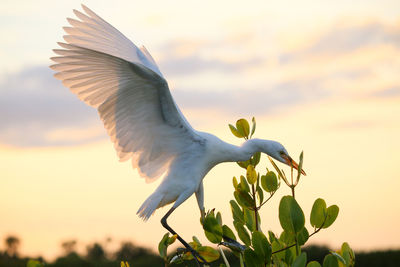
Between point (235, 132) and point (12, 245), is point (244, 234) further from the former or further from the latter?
point (12, 245)

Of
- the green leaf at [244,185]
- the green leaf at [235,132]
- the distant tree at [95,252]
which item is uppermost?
the green leaf at [235,132]

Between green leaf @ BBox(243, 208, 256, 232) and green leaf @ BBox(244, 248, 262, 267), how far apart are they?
45 cm

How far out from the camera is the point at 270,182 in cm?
275

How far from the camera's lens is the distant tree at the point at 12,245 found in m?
8.87

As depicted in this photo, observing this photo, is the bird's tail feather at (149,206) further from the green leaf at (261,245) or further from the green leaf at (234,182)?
the green leaf at (261,245)

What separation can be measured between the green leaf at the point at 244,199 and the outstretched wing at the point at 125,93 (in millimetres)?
999

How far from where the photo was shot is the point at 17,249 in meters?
9.02

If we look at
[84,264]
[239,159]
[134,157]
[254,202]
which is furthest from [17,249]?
[254,202]

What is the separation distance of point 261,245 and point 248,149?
3.93 feet

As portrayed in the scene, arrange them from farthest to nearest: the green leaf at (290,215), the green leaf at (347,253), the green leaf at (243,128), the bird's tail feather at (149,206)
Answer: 1. the bird's tail feather at (149,206)
2. the green leaf at (243,128)
3. the green leaf at (347,253)
4. the green leaf at (290,215)

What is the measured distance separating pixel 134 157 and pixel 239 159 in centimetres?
82

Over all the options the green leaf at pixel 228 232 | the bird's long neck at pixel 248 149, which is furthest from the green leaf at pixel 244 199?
the bird's long neck at pixel 248 149

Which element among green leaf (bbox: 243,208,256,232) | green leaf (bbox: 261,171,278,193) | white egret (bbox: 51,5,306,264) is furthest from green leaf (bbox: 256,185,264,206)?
white egret (bbox: 51,5,306,264)

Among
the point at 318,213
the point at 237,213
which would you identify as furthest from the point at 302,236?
the point at 237,213
